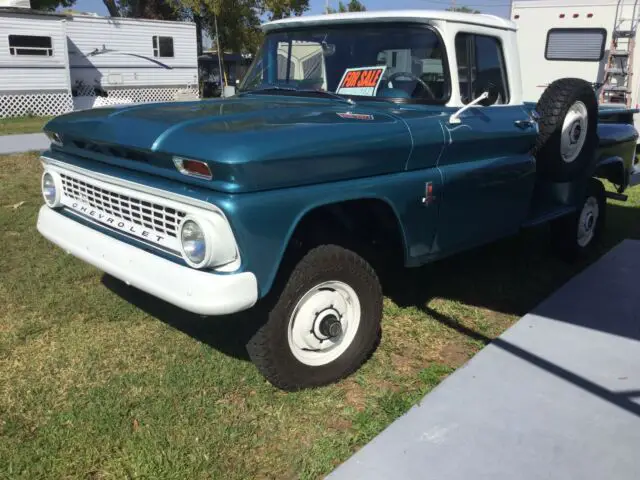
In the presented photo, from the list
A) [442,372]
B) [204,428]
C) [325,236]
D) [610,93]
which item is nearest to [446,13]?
[325,236]

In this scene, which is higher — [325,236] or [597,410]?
[325,236]

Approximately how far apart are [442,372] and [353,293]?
2.41ft

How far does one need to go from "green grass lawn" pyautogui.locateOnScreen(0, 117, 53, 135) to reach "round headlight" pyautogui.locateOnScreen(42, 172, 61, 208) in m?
10.4

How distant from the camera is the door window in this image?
3890mm

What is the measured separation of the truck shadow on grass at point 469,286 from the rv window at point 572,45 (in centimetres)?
522

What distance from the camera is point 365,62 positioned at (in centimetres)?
396

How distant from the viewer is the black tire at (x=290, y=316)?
2.95 meters

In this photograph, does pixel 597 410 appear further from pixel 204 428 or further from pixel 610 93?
pixel 610 93

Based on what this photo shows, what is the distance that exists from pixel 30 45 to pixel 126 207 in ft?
56.0

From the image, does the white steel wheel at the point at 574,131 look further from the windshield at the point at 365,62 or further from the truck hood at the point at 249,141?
the truck hood at the point at 249,141

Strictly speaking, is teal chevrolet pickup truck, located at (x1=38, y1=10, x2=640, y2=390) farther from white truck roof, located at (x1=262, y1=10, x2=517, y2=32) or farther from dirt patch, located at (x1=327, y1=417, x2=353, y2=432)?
dirt patch, located at (x1=327, y1=417, x2=353, y2=432)

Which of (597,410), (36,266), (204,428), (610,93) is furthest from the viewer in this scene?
(610,93)

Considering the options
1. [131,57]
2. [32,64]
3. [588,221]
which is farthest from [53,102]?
[588,221]

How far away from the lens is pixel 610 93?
10.4 metres
